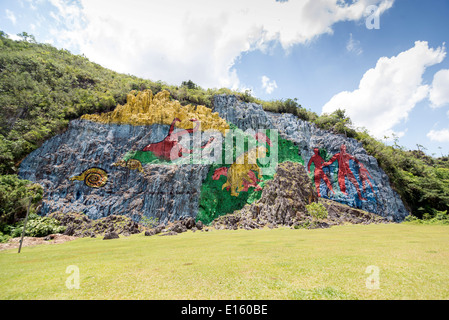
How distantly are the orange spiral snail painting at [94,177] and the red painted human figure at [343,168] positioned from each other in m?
47.5

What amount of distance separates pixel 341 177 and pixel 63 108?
62.1 metres

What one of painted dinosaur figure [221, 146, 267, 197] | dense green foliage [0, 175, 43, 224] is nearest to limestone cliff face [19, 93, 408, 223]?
painted dinosaur figure [221, 146, 267, 197]

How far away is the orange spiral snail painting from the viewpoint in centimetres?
3506

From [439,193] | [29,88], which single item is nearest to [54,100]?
[29,88]

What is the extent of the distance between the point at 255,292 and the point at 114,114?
45022mm

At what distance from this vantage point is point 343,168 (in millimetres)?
46062

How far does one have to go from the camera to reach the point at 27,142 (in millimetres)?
34469

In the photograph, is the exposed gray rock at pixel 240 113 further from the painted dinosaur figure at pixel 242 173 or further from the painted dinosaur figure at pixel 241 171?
the painted dinosaur figure at pixel 242 173

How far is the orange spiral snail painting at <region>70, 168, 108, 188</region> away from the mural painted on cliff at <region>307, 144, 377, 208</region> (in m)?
43.4

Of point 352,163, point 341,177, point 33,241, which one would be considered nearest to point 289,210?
point 341,177

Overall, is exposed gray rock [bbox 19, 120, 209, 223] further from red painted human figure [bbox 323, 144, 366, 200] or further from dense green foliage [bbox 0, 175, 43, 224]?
red painted human figure [bbox 323, 144, 366, 200]

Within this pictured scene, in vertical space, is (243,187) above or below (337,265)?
above

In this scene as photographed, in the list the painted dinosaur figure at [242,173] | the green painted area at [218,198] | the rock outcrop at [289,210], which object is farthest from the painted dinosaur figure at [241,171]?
the rock outcrop at [289,210]

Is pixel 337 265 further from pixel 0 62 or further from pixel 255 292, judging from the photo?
pixel 0 62
